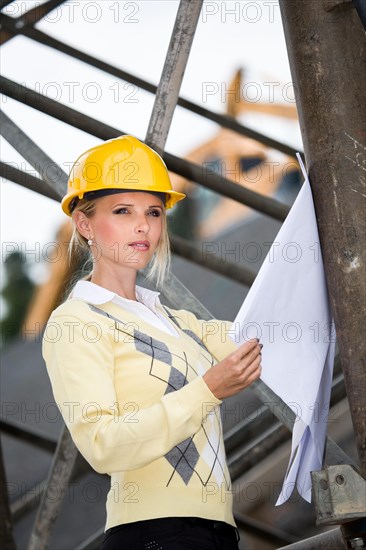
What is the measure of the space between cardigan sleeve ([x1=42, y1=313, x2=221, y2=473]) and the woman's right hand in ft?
0.09

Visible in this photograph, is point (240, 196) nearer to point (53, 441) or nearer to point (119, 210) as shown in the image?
point (53, 441)

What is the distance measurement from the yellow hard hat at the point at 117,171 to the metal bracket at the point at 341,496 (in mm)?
987

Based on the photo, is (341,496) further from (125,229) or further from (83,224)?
(83,224)

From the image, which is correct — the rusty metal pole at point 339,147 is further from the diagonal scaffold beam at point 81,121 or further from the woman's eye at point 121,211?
the diagonal scaffold beam at point 81,121

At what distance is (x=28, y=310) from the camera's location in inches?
1136

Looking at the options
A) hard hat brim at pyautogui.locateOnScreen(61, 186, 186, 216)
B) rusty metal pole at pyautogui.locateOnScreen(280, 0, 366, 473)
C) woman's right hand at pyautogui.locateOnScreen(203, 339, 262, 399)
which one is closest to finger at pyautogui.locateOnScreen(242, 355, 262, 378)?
woman's right hand at pyautogui.locateOnScreen(203, 339, 262, 399)

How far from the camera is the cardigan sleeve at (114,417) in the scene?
2578mm

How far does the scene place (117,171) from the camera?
3.02 metres

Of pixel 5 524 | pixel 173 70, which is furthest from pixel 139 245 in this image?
pixel 5 524

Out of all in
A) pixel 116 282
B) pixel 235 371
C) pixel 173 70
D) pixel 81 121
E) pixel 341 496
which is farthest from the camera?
pixel 81 121

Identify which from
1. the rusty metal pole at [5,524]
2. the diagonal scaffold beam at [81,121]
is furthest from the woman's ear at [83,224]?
the rusty metal pole at [5,524]

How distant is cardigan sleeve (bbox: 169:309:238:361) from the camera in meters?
3.19

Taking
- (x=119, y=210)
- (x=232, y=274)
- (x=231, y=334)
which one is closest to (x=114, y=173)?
(x=119, y=210)

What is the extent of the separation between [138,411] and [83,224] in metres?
0.71
